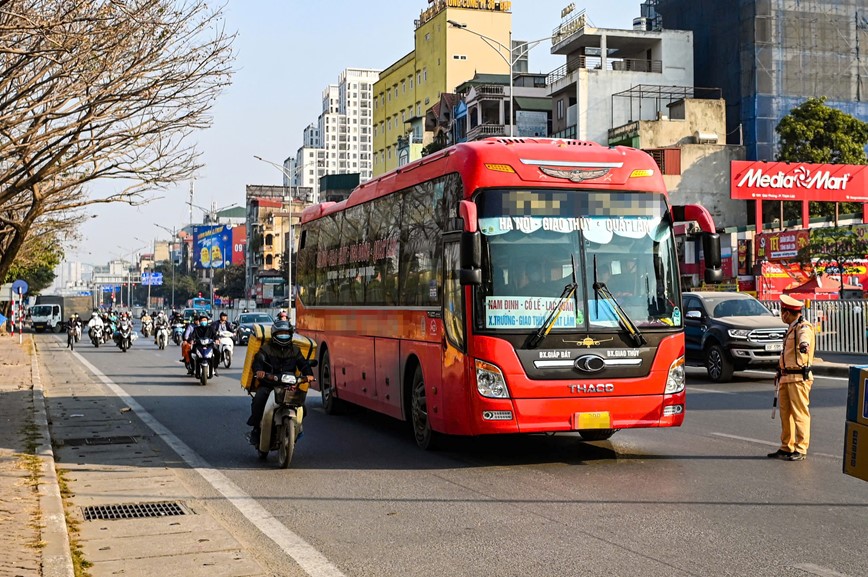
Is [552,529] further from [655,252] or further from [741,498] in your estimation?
[655,252]

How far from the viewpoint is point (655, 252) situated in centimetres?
1161

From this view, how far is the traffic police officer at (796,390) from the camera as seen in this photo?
1160 centimetres

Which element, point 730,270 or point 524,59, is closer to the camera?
point 730,270

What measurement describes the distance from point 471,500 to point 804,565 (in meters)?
3.29

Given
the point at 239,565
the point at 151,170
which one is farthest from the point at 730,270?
the point at 239,565

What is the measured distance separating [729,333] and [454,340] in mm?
13011

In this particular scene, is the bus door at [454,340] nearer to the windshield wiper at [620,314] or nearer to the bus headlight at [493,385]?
the bus headlight at [493,385]

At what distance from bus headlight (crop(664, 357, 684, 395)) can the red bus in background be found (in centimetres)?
2

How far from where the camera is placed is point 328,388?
1770 centimetres

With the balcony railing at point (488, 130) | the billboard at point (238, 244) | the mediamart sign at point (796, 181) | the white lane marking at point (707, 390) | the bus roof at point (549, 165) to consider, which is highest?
the balcony railing at point (488, 130)

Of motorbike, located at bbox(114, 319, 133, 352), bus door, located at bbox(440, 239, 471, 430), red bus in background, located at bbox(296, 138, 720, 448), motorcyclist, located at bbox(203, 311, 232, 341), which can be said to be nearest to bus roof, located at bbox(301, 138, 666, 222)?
red bus in background, located at bbox(296, 138, 720, 448)

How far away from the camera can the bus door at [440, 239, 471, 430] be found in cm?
1127

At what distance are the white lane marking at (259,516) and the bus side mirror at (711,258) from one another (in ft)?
17.6

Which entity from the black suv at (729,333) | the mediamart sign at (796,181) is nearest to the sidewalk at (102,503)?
the black suv at (729,333)
